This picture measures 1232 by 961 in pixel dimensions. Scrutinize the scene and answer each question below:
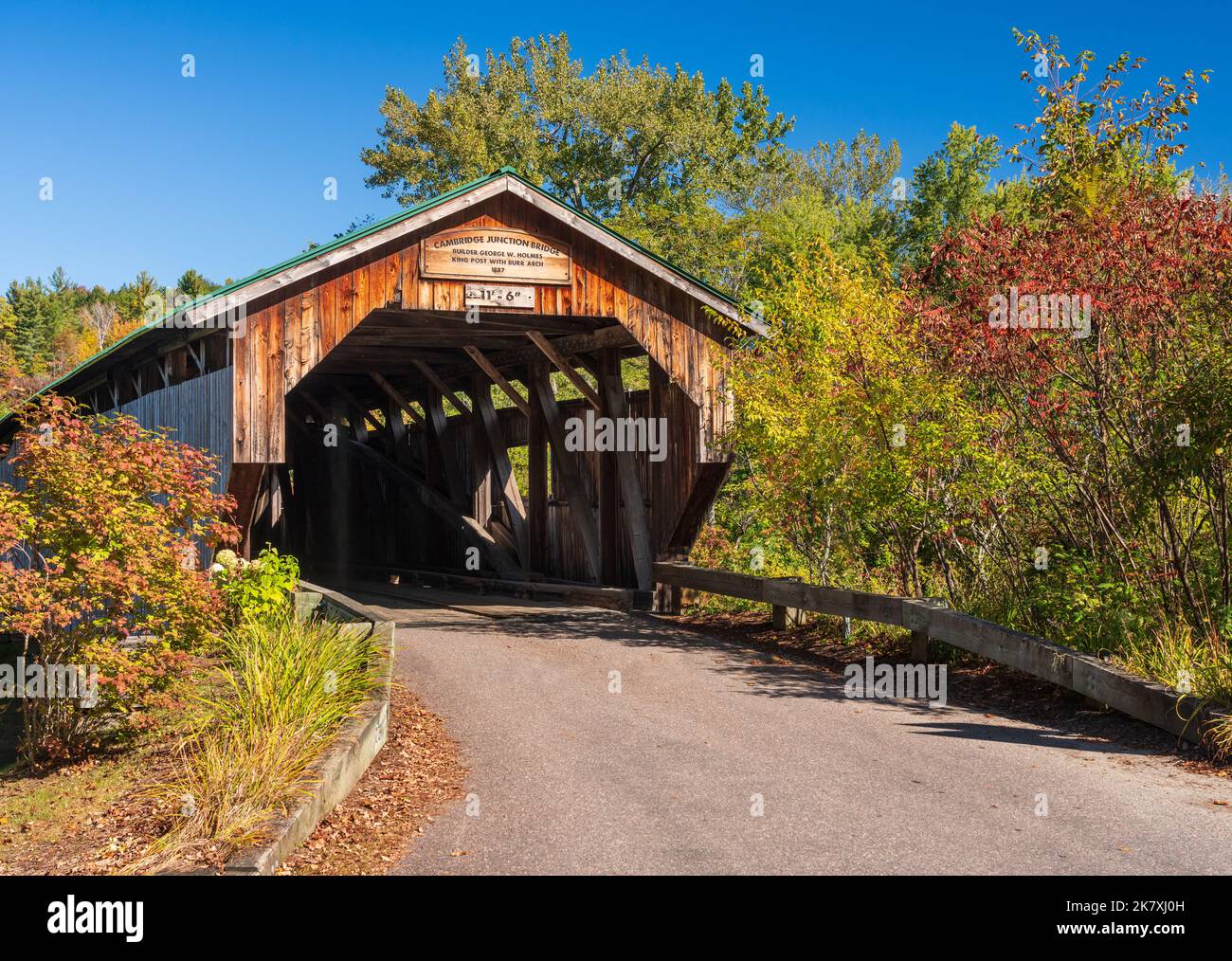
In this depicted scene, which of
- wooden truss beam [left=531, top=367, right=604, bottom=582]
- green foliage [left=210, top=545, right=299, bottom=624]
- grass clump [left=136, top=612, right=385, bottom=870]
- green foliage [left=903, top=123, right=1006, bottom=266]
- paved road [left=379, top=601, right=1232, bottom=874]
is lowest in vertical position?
paved road [left=379, top=601, right=1232, bottom=874]

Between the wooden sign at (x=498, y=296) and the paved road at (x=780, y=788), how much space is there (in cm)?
614

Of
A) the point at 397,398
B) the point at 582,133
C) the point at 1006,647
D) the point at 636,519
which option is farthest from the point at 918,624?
the point at 582,133

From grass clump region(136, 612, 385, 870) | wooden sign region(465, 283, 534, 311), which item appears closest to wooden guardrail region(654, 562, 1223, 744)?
wooden sign region(465, 283, 534, 311)

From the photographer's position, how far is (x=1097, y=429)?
9.99m

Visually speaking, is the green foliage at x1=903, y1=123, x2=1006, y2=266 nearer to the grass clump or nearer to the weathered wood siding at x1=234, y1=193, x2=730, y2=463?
the weathered wood siding at x1=234, y1=193, x2=730, y2=463

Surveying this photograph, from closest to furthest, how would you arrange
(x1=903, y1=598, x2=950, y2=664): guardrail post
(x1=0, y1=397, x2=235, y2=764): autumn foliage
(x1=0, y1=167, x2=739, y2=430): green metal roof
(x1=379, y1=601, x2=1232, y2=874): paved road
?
1. (x1=379, y1=601, x2=1232, y2=874): paved road
2. (x1=0, y1=397, x2=235, y2=764): autumn foliage
3. (x1=903, y1=598, x2=950, y2=664): guardrail post
4. (x1=0, y1=167, x2=739, y2=430): green metal roof

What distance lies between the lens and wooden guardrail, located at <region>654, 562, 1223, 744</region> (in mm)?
8125

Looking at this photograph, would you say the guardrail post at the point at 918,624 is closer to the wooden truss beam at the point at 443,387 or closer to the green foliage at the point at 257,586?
the green foliage at the point at 257,586

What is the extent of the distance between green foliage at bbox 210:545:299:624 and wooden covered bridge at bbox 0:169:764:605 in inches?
87.1

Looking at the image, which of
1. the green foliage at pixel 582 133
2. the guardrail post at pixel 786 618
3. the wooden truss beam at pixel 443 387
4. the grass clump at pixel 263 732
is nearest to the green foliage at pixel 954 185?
the green foliage at pixel 582 133

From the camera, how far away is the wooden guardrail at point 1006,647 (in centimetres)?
812

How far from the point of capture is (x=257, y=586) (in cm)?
1123

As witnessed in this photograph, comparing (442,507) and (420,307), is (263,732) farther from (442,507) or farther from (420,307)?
(442,507)

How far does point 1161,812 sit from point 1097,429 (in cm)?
442
